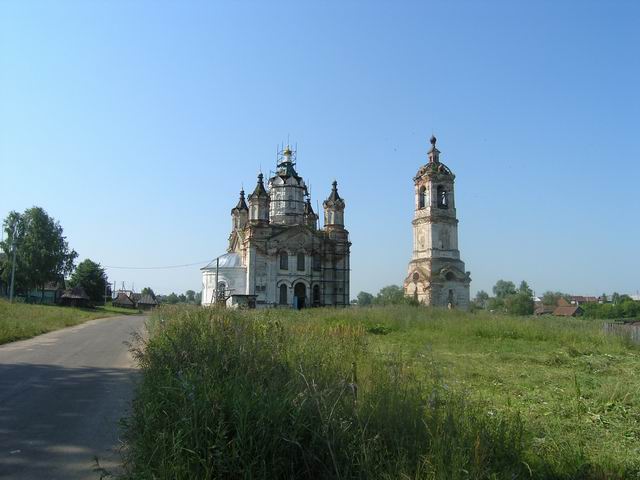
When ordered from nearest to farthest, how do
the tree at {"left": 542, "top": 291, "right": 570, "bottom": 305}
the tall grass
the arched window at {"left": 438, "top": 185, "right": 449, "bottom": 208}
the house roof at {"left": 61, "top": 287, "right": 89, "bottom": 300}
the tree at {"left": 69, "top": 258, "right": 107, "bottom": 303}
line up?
the tall grass, the arched window at {"left": 438, "top": 185, "right": 449, "bottom": 208}, the house roof at {"left": 61, "top": 287, "right": 89, "bottom": 300}, the tree at {"left": 69, "top": 258, "right": 107, "bottom": 303}, the tree at {"left": 542, "top": 291, "right": 570, "bottom": 305}

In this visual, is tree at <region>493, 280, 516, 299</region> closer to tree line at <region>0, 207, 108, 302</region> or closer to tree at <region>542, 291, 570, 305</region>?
tree at <region>542, 291, 570, 305</region>

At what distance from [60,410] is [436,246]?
43.8 meters

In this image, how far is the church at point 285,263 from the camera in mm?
46625

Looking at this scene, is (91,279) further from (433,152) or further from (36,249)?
(433,152)

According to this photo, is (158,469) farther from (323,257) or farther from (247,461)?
(323,257)

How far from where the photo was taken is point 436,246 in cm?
4875

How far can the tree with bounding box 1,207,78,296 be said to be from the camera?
200 ft

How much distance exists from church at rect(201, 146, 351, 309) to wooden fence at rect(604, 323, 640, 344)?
28964mm

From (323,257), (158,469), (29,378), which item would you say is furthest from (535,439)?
(323,257)

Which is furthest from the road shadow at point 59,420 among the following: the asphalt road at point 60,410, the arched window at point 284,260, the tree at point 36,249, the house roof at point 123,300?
the house roof at point 123,300

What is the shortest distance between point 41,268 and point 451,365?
6252 cm

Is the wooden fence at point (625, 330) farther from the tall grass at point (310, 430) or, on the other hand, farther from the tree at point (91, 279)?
the tree at point (91, 279)

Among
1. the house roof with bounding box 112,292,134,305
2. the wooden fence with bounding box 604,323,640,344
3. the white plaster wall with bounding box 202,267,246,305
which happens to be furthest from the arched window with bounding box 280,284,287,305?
the house roof with bounding box 112,292,134,305

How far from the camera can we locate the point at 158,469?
3.98 metres
